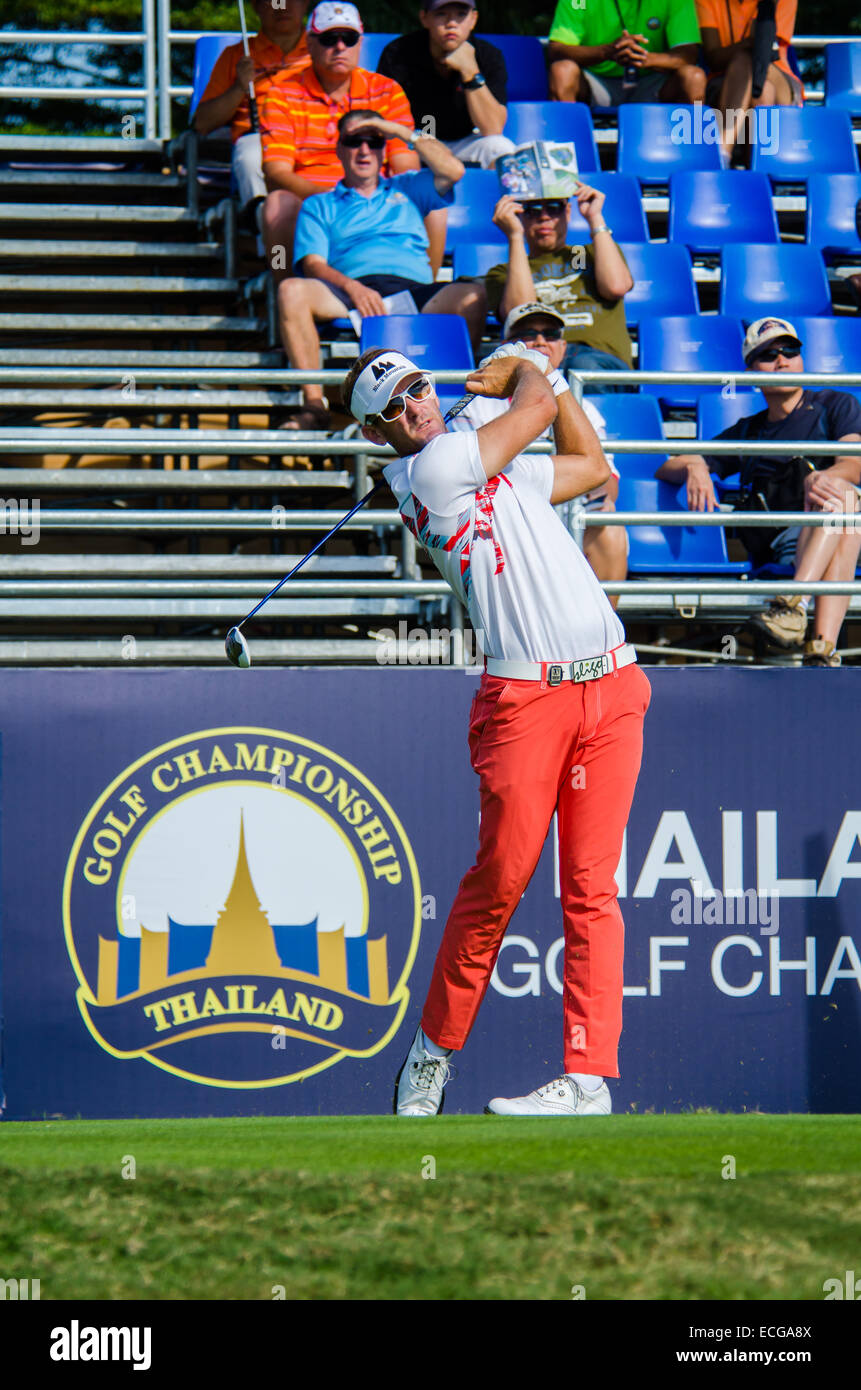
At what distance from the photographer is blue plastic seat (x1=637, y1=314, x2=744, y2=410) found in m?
8.66

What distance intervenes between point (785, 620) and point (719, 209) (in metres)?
4.30

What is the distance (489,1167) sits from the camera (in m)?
3.72

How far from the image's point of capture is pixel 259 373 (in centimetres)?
622

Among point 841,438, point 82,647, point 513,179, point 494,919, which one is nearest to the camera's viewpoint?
point 494,919

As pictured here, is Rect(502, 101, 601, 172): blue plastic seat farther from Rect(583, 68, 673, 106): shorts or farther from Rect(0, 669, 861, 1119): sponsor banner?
Rect(0, 669, 861, 1119): sponsor banner

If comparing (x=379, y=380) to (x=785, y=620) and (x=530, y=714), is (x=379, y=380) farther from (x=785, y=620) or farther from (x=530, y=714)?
(x=785, y=620)

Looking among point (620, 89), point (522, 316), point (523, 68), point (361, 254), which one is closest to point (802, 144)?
point (620, 89)

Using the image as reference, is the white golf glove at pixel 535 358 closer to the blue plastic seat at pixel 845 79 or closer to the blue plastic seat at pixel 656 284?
the blue plastic seat at pixel 656 284

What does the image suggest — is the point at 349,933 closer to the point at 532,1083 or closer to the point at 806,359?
the point at 532,1083

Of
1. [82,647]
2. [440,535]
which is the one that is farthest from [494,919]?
[82,647]

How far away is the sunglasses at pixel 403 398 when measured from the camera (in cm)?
475

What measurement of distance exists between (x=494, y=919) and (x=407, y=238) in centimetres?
497

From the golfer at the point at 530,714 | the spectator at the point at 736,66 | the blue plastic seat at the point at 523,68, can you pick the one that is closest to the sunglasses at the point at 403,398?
the golfer at the point at 530,714

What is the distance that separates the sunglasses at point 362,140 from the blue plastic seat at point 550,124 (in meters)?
1.79
